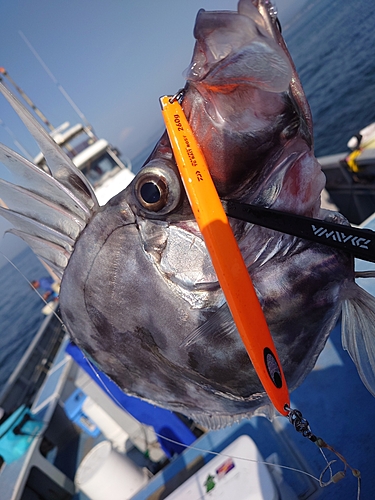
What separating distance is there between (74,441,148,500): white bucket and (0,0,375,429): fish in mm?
2584

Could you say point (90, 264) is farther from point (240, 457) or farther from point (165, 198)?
point (240, 457)

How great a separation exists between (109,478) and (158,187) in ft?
11.5

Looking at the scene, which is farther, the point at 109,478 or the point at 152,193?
the point at 109,478

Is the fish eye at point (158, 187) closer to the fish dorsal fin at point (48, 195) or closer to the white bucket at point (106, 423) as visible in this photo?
the fish dorsal fin at point (48, 195)

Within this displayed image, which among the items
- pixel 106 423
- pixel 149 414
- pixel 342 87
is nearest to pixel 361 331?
pixel 149 414

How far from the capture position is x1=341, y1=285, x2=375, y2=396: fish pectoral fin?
46.3 inches

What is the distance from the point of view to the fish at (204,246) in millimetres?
945

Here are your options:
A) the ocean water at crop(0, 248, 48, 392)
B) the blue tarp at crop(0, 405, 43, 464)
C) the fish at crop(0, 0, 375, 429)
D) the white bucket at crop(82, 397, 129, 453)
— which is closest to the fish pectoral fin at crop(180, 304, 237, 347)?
the fish at crop(0, 0, 375, 429)

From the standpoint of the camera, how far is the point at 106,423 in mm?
4684

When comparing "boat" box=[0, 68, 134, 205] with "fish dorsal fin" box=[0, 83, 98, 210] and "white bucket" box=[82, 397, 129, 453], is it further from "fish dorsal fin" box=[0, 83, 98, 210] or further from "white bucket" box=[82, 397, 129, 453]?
"fish dorsal fin" box=[0, 83, 98, 210]

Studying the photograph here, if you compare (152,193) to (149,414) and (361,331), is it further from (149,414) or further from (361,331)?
(149,414)

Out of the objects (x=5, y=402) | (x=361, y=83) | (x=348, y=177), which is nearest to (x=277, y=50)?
(x=348, y=177)

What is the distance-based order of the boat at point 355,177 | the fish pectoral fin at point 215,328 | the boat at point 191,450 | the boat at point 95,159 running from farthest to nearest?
1. the boat at point 95,159
2. the boat at point 355,177
3. the boat at point 191,450
4. the fish pectoral fin at point 215,328

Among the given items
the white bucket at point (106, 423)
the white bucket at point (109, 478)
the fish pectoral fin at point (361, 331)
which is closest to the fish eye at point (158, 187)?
the fish pectoral fin at point (361, 331)
